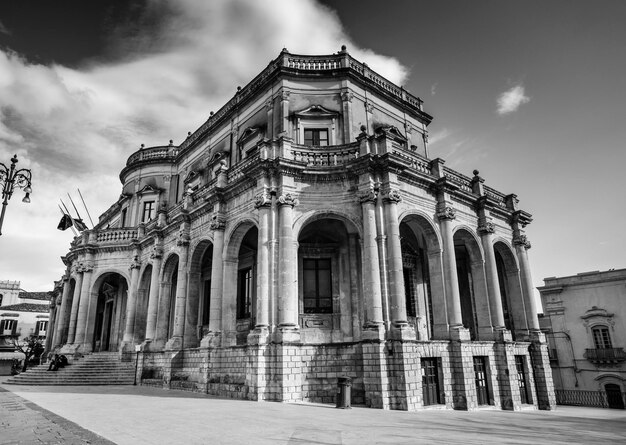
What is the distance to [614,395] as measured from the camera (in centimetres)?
2728

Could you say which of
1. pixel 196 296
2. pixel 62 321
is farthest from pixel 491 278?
pixel 62 321

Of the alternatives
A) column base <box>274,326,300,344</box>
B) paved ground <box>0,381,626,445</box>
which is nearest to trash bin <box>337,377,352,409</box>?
paved ground <box>0,381,626,445</box>

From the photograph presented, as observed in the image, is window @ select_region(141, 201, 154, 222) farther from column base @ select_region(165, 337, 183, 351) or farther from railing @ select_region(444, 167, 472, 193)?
railing @ select_region(444, 167, 472, 193)

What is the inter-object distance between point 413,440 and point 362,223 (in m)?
8.78

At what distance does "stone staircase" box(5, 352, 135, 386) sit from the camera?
63.5 ft

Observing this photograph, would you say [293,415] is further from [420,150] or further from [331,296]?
[420,150]

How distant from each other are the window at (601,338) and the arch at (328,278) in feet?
73.8

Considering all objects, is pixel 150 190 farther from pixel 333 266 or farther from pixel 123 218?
pixel 333 266

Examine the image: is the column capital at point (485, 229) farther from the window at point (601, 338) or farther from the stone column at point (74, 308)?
the stone column at point (74, 308)

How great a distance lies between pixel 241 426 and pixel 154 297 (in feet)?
49.1

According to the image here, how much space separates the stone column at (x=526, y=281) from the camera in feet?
66.0

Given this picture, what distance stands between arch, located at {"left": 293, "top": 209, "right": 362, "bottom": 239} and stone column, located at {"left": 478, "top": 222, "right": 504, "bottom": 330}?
6.74m

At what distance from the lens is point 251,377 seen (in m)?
13.7

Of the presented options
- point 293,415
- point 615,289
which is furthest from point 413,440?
point 615,289
